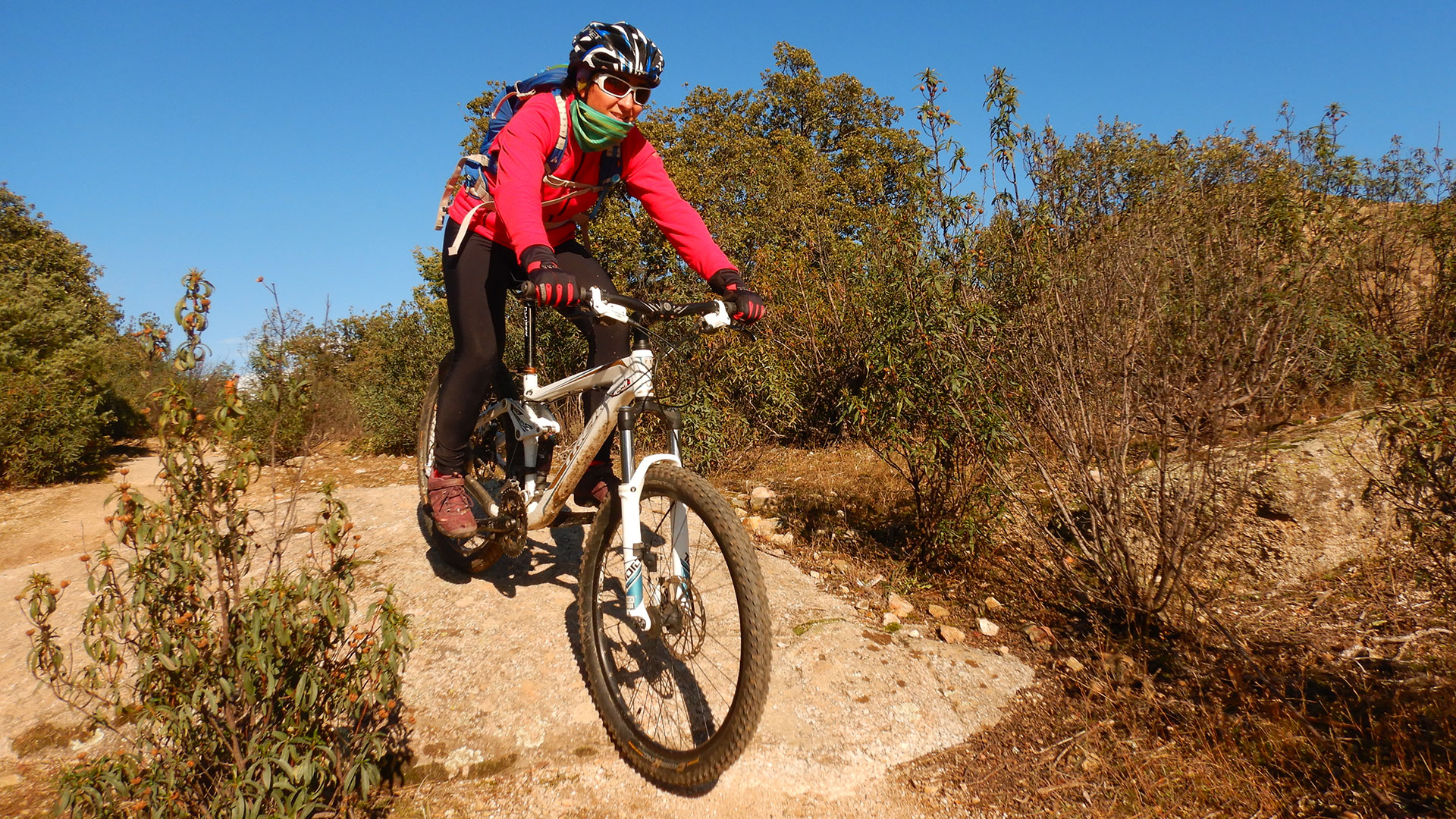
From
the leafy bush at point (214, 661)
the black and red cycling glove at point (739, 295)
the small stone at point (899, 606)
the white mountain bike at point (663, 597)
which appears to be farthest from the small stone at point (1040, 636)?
the leafy bush at point (214, 661)

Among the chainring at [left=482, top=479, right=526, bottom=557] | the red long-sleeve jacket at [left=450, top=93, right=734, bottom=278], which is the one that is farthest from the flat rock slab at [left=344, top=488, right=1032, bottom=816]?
the red long-sleeve jacket at [left=450, top=93, right=734, bottom=278]

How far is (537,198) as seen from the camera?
2.85 meters

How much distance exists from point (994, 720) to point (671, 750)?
1350 millimetres

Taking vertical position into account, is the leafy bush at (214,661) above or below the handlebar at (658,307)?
below

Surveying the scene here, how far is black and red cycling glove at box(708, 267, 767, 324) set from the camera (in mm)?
2719

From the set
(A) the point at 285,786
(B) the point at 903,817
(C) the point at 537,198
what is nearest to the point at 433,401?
(C) the point at 537,198

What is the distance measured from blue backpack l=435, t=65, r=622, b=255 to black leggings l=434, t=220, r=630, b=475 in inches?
4.2

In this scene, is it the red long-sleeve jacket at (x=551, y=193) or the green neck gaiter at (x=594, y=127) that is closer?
the red long-sleeve jacket at (x=551, y=193)

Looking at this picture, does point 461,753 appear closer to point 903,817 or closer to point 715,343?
point 903,817

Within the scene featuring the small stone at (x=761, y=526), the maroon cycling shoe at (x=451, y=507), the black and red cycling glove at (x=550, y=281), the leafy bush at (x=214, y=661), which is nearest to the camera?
the leafy bush at (x=214, y=661)

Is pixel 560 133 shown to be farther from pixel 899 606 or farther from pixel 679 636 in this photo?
pixel 899 606

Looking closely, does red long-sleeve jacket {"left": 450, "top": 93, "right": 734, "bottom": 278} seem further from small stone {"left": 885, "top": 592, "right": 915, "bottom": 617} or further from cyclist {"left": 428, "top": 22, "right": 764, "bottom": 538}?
small stone {"left": 885, "top": 592, "right": 915, "bottom": 617}

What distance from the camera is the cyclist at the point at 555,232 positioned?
112 inches

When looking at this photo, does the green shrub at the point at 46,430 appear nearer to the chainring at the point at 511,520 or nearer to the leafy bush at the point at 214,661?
the chainring at the point at 511,520
